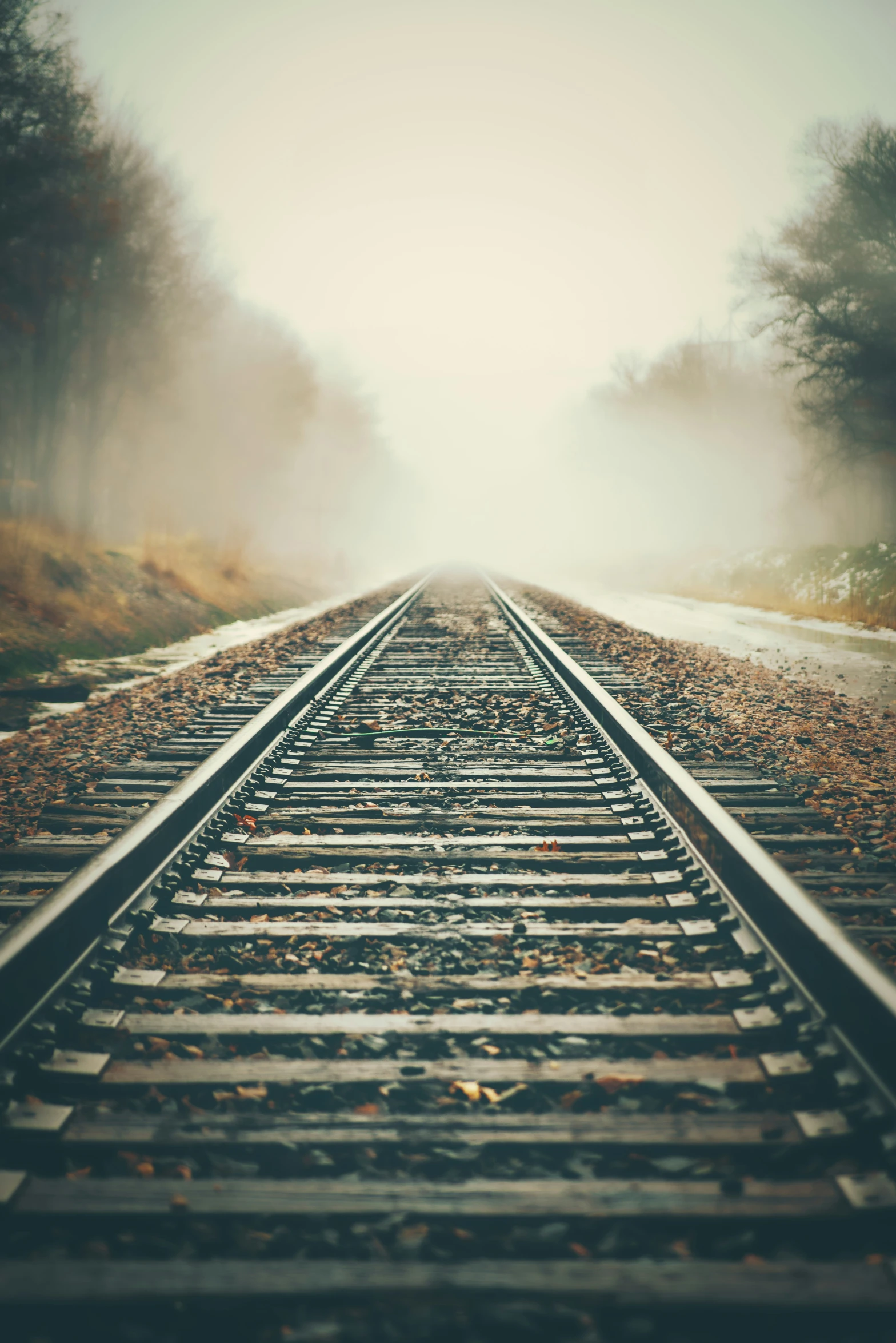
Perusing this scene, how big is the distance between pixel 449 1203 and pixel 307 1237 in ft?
0.98

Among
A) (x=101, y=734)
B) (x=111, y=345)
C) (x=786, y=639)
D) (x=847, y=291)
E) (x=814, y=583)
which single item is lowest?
(x=101, y=734)

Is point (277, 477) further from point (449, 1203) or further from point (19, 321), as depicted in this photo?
point (449, 1203)

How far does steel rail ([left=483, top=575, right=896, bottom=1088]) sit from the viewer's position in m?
2.00

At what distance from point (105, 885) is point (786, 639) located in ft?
44.3

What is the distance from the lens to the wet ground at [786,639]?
9.63 m

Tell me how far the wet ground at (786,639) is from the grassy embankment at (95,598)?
29.3ft

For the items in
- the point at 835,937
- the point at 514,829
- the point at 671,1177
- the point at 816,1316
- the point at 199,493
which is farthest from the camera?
the point at 199,493

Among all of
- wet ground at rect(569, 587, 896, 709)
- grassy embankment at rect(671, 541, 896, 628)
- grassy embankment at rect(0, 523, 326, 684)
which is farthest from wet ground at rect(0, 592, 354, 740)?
grassy embankment at rect(671, 541, 896, 628)

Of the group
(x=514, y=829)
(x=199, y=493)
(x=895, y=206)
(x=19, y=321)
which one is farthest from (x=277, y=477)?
(x=514, y=829)

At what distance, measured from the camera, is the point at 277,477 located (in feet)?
155

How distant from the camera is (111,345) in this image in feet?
79.3

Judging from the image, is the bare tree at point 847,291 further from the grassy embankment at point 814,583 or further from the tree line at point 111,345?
the tree line at point 111,345

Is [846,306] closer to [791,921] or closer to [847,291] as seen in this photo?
[847,291]

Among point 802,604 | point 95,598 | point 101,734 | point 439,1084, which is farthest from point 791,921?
point 802,604
